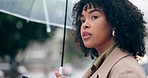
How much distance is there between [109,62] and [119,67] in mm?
101

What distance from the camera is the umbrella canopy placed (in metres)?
3.53

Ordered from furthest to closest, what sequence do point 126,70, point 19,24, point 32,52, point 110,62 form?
point 32,52 < point 19,24 < point 110,62 < point 126,70

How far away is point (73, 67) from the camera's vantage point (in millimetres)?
7812

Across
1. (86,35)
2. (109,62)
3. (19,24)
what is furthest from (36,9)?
(19,24)

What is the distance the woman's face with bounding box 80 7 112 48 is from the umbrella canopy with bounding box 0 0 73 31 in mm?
1716

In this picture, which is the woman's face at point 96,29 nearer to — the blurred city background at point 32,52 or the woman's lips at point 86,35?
the woman's lips at point 86,35

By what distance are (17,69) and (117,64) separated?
7.01 metres

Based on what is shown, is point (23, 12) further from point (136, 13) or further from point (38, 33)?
point (38, 33)

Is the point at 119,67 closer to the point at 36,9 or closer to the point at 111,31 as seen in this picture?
the point at 111,31

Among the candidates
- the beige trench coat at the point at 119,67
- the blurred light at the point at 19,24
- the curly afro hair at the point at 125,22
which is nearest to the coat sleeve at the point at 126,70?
the beige trench coat at the point at 119,67

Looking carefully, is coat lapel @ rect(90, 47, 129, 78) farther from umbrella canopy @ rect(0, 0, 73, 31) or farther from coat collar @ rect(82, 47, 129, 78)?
umbrella canopy @ rect(0, 0, 73, 31)

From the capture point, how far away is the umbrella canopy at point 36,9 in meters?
3.53

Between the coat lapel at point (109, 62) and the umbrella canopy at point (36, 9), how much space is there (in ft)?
5.90

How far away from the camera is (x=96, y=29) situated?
1723 millimetres
